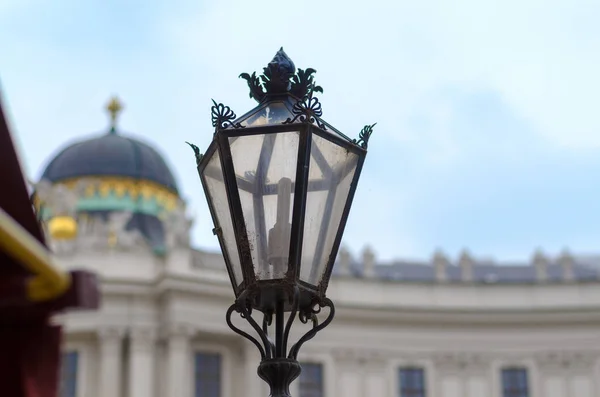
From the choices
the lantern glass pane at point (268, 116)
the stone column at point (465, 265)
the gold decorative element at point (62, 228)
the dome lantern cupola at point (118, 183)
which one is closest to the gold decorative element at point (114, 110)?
the dome lantern cupola at point (118, 183)

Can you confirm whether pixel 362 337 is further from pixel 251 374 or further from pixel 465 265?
pixel 465 265

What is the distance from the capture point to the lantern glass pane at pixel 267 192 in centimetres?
572

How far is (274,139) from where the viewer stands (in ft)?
19.3

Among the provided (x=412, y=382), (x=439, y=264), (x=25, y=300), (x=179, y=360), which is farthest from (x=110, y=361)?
(x=25, y=300)

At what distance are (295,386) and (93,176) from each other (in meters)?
10.3

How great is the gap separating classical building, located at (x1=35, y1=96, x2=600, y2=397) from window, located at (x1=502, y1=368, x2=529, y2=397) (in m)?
0.04

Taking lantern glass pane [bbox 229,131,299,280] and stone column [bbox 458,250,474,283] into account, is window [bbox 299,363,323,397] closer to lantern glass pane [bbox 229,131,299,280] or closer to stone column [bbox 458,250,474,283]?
stone column [bbox 458,250,474,283]

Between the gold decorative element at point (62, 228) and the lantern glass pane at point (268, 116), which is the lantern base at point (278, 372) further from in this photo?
the gold decorative element at point (62, 228)

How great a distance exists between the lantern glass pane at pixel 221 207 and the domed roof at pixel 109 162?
34.8 meters

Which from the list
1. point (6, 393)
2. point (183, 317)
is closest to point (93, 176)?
point (183, 317)

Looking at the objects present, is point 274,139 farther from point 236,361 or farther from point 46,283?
point 236,361

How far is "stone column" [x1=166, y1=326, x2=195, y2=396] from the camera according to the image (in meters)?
34.5

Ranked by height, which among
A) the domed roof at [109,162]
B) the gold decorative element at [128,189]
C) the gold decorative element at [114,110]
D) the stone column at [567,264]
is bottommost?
the stone column at [567,264]

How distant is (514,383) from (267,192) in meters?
33.2
